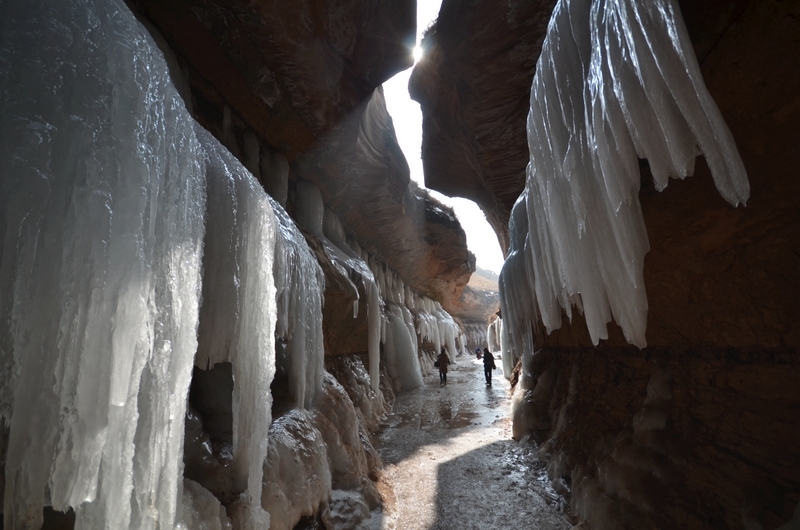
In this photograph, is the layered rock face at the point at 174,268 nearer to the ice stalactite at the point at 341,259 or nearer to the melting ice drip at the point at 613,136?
the ice stalactite at the point at 341,259

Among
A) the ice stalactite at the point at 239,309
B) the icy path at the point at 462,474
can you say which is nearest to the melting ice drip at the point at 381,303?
the icy path at the point at 462,474

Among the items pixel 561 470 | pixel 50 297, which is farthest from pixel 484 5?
pixel 561 470

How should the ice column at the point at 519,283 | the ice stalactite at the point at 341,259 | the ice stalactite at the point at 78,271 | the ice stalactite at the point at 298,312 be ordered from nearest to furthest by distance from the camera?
the ice stalactite at the point at 78,271
the ice stalactite at the point at 298,312
the ice column at the point at 519,283
the ice stalactite at the point at 341,259

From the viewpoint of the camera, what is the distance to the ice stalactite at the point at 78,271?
1.11m

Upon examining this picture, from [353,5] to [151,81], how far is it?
4.17 m

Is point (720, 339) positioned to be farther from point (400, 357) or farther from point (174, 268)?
point (400, 357)

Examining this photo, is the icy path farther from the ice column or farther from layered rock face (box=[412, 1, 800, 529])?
the ice column

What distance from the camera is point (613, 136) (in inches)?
72.2

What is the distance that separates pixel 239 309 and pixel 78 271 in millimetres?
1593

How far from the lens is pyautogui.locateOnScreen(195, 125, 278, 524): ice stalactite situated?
2.62 metres

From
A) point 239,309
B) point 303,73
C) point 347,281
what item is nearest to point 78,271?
point 239,309

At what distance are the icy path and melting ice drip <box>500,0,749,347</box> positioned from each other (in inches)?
103

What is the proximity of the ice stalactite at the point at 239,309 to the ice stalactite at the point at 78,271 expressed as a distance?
123cm

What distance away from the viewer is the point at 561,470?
13.5 ft
